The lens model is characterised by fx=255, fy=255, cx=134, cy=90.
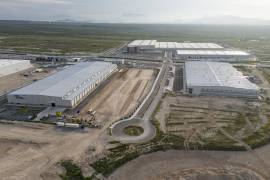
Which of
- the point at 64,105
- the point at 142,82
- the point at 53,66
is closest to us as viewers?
the point at 64,105

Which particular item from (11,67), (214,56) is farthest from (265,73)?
→ (11,67)

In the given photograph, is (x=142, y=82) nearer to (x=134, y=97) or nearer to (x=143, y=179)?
(x=134, y=97)

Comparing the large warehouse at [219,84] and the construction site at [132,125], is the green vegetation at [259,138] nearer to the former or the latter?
the construction site at [132,125]

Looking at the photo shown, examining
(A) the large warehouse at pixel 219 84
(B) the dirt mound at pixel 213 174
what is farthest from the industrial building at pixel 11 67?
(B) the dirt mound at pixel 213 174

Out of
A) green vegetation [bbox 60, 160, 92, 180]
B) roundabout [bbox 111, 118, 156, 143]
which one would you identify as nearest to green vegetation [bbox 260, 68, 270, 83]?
roundabout [bbox 111, 118, 156, 143]

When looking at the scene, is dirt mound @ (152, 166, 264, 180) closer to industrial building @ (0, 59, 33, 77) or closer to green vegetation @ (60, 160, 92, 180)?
green vegetation @ (60, 160, 92, 180)

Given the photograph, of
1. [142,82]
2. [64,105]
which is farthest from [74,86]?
[142,82]

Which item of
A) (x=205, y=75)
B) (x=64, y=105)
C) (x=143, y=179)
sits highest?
(x=205, y=75)

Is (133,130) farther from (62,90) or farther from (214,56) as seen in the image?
(214,56)
